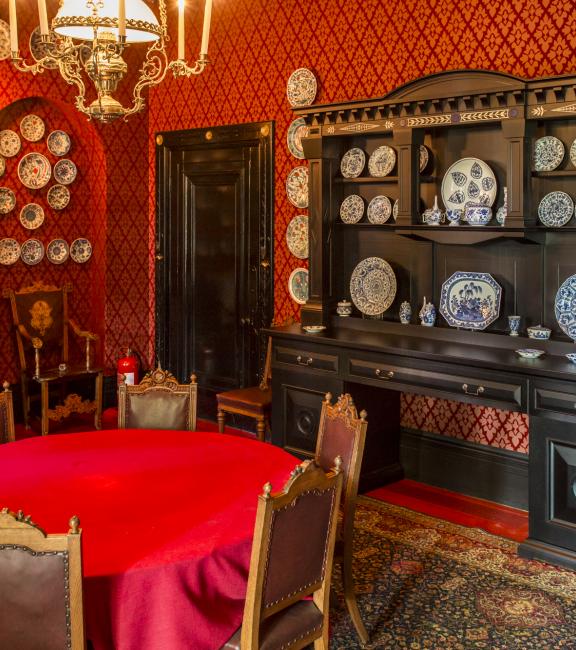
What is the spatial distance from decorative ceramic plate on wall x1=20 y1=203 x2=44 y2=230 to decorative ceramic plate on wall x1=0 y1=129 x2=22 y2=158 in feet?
1.42

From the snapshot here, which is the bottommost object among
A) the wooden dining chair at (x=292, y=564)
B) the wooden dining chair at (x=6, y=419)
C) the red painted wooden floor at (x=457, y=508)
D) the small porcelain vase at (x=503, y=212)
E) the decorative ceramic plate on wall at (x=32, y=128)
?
the red painted wooden floor at (x=457, y=508)

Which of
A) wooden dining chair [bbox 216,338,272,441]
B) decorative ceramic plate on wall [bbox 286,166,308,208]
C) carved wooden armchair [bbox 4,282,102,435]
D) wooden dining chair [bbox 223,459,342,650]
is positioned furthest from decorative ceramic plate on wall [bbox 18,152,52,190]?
wooden dining chair [bbox 223,459,342,650]

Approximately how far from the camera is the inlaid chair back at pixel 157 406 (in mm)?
4184

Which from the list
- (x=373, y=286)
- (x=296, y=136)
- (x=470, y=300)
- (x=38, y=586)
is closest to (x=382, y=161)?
(x=373, y=286)

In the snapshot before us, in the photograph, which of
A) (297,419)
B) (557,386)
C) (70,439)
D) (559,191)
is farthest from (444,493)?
(70,439)

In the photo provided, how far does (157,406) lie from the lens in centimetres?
419

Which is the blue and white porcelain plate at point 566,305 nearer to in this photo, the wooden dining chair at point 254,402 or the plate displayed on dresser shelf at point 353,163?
the plate displayed on dresser shelf at point 353,163

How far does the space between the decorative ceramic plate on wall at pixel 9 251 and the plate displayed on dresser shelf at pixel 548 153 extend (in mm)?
4156

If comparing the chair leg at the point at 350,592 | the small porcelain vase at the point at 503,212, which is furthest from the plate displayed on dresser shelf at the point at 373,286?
the chair leg at the point at 350,592

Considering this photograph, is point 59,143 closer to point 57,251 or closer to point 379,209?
point 57,251

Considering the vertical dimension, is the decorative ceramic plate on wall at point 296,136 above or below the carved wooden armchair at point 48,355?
above

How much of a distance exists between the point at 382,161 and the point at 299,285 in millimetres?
1221

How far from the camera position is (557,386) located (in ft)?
13.5

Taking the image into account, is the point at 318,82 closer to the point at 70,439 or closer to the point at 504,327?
the point at 504,327
